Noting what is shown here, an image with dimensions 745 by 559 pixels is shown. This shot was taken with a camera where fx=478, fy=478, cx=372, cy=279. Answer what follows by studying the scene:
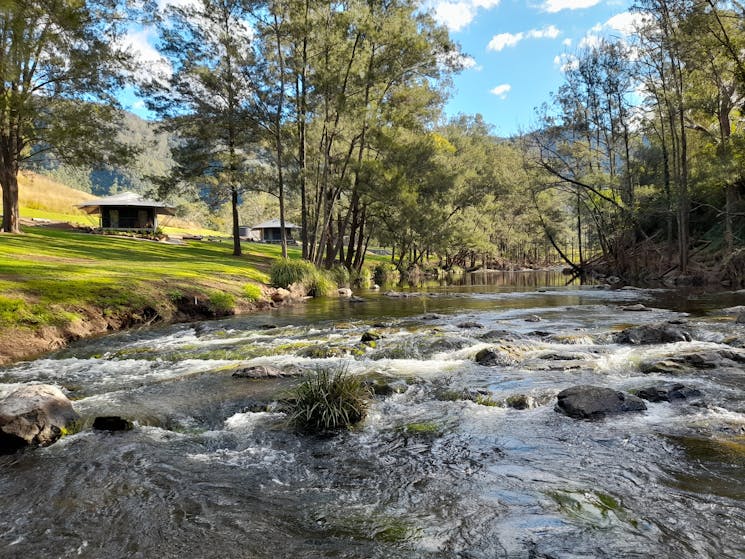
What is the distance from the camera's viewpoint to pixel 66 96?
28.4 metres

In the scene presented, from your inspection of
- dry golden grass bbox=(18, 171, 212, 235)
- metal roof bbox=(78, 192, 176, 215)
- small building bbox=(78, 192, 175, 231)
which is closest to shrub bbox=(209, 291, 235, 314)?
metal roof bbox=(78, 192, 176, 215)

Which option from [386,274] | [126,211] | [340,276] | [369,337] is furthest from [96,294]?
[126,211]

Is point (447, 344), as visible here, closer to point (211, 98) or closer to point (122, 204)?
point (211, 98)

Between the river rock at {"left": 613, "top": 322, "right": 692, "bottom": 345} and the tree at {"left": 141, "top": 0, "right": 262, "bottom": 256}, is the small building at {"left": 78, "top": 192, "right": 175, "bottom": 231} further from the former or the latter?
the river rock at {"left": 613, "top": 322, "right": 692, "bottom": 345}

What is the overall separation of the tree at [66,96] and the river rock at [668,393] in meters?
30.5

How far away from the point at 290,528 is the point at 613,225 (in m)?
40.0

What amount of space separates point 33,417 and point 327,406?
3726mm

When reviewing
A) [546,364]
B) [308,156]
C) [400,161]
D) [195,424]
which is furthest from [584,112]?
[195,424]

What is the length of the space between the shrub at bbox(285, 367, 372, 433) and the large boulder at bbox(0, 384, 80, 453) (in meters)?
3.00

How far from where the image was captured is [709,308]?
1700 cm

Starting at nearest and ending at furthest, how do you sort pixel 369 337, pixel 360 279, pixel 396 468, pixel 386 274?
pixel 396 468
pixel 369 337
pixel 360 279
pixel 386 274

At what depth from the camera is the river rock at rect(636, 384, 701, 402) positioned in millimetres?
7285

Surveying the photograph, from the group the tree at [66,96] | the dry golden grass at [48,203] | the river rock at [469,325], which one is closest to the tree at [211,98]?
the tree at [66,96]

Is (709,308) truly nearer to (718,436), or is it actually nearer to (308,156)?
(718,436)
